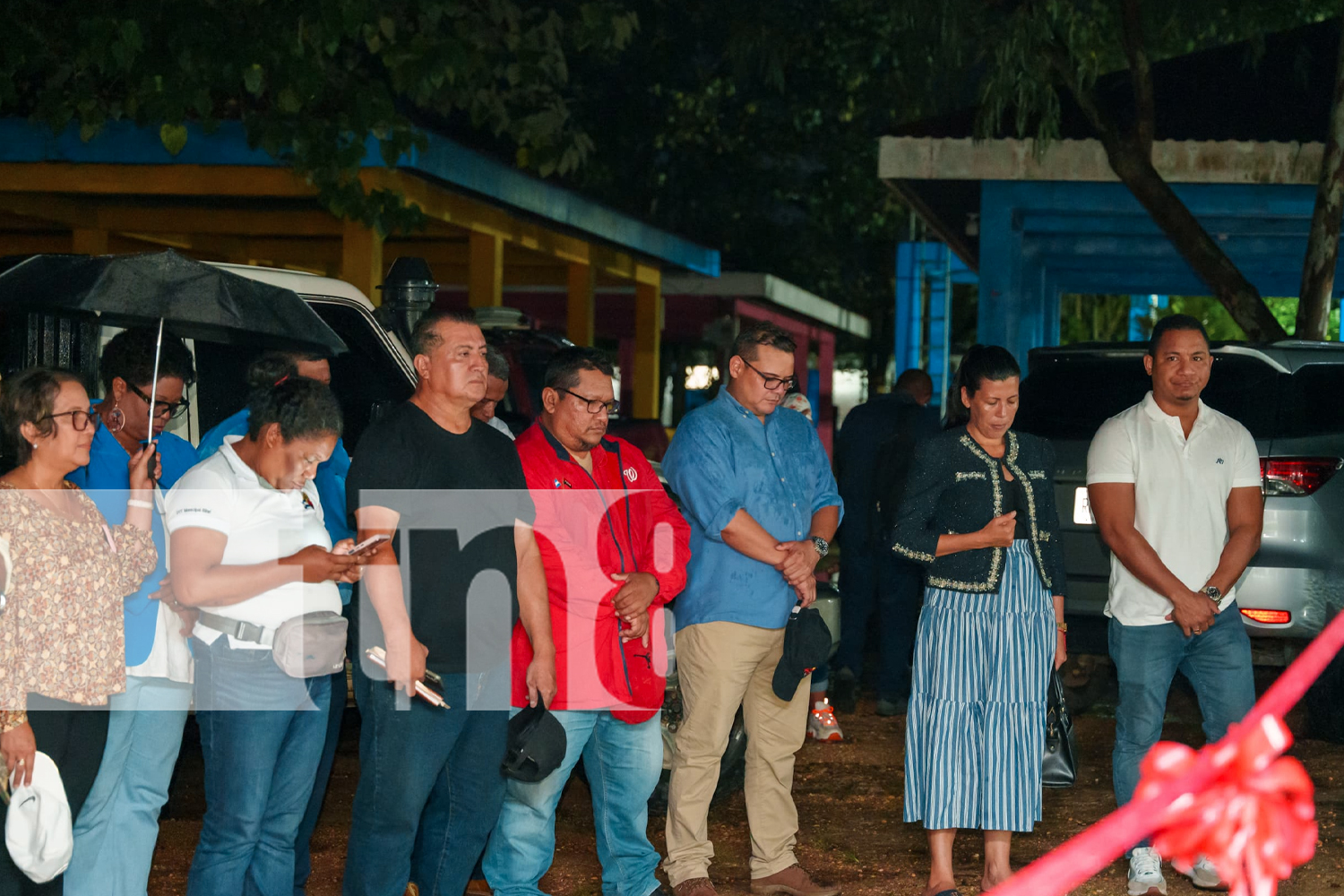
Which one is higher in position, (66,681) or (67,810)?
(66,681)

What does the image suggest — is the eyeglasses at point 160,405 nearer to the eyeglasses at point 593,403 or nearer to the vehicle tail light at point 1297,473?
the eyeglasses at point 593,403

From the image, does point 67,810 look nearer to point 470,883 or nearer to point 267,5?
point 470,883

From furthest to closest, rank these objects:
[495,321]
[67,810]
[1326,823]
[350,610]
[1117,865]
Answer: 1. [495,321]
2. [1326,823]
3. [1117,865]
4. [350,610]
5. [67,810]

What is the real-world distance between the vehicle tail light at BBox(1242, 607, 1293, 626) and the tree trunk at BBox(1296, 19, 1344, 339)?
3.26 metres

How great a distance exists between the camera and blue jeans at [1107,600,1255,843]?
5.19m

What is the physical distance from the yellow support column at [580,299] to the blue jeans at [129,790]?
12.6 meters

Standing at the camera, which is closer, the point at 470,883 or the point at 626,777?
the point at 626,777

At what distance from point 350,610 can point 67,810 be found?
1.19 m

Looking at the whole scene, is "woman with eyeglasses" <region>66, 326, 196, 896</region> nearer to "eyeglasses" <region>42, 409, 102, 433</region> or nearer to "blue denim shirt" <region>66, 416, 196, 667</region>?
"blue denim shirt" <region>66, 416, 196, 667</region>

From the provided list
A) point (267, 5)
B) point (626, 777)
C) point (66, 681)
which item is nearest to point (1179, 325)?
point (626, 777)

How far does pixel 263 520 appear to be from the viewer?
4066mm

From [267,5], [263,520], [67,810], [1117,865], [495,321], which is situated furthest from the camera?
[495,321]

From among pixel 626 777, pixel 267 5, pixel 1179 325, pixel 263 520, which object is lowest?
pixel 626 777

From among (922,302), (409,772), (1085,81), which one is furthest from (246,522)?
(922,302)
